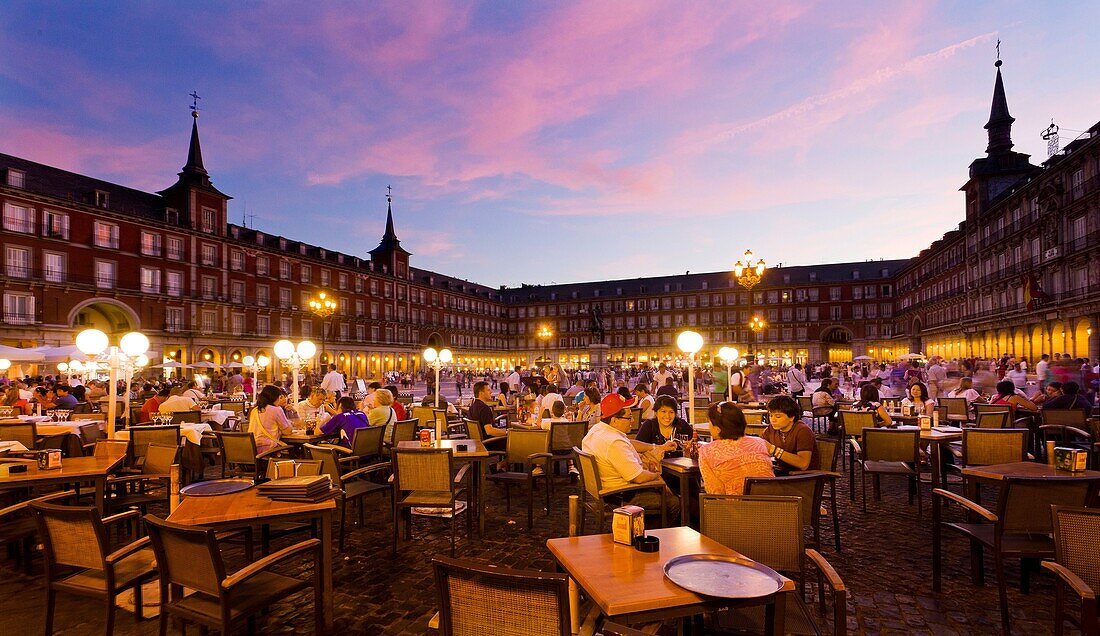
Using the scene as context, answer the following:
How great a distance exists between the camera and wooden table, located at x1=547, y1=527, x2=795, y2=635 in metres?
2.10

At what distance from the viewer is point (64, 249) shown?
2888cm

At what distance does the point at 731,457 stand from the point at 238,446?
5.81 meters

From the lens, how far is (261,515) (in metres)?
3.47

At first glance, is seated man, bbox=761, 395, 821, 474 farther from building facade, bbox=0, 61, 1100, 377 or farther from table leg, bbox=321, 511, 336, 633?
building facade, bbox=0, 61, 1100, 377

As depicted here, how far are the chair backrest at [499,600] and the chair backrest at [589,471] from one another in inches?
103

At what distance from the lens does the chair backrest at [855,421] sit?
7793mm

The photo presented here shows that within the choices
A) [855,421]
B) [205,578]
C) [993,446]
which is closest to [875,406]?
[855,421]

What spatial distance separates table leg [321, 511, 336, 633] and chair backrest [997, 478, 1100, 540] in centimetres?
442

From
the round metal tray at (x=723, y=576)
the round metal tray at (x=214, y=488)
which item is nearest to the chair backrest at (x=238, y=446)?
the round metal tray at (x=214, y=488)

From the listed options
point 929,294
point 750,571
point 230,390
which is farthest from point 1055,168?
point 230,390

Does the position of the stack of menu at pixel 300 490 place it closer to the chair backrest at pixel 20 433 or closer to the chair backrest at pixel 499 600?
the chair backrest at pixel 499 600

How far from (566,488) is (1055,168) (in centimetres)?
3389

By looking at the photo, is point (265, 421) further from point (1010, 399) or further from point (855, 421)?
point (1010, 399)

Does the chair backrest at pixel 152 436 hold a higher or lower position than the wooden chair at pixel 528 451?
higher
